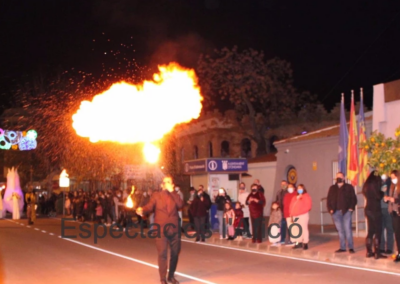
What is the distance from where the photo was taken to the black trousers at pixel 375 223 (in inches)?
494

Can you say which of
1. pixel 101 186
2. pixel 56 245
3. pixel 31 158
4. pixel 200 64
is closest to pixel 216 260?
pixel 56 245

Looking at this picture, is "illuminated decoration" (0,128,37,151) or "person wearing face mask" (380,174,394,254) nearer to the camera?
"person wearing face mask" (380,174,394,254)

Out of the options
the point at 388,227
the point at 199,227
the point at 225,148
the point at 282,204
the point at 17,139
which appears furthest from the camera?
the point at 225,148

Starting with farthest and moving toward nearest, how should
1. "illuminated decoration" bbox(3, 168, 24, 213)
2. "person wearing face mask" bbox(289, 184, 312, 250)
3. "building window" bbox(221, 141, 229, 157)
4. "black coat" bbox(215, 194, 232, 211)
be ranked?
"building window" bbox(221, 141, 229, 157), "illuminated decoration" bbox(3, 168, 24, 213), "black coat" bbox(215, 194, 232, 211), "person wearing face mask" bbox(289, 184, 312, 250)

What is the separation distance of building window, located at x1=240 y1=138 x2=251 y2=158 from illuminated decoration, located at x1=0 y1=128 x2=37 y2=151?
1675 centimetres

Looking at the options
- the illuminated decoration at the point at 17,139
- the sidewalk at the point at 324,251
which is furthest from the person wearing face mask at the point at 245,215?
the illuminated decoration at the point at 17,139

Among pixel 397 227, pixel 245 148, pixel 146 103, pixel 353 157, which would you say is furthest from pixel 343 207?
pixel 245 148

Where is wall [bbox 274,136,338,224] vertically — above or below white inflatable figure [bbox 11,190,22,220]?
above

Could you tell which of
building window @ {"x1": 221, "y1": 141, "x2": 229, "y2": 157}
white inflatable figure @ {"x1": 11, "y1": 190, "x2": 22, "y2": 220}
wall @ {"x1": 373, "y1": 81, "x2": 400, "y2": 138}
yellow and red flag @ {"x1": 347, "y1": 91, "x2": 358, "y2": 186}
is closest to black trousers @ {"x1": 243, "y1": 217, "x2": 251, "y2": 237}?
yellow and red flag @ {"x1": 347, "y1": 91, "x2": 358, "y2": 186}

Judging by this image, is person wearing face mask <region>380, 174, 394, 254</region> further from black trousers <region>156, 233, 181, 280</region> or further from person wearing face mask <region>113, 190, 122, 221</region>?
person wearing face mask <region>113, 190, 122, 221</region>

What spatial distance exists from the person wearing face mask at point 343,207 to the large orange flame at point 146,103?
452 inches

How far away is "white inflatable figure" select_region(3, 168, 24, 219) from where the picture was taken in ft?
110

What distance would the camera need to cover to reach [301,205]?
15094 mm

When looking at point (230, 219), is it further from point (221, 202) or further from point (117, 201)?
point (117, 201)
